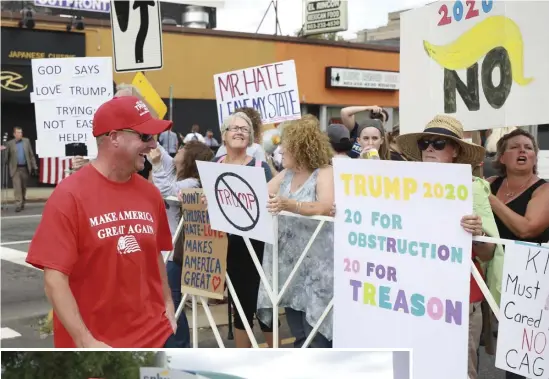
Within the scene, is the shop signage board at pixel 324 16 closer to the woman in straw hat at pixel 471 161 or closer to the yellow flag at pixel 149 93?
the yellow flag at pixel 149 93

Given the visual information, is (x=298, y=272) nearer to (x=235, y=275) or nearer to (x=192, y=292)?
(x=235, y=275)

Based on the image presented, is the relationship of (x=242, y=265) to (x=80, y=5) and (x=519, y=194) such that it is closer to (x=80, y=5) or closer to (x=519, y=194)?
(x=519, y=194)

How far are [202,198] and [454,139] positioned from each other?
78.8 inches

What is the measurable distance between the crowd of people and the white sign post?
3.64 ft

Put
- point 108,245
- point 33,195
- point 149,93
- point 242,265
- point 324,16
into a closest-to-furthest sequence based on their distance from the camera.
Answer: point 108,245
point 242,265
point 149,93
point 33,195
point 324,16

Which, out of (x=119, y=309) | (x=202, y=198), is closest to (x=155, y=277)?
(x=119, y=309)

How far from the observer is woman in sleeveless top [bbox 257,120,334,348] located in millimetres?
4574

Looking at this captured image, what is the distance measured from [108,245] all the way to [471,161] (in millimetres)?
2055

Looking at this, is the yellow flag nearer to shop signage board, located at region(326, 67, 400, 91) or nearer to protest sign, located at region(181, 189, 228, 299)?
protest sign, located at region(181, 189, 228, 299)

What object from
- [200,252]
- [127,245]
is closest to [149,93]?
[200,252]

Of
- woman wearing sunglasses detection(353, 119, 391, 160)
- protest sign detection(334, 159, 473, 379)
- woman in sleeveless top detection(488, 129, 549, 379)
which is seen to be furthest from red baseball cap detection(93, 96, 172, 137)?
woman wearing sunglasses detection(353, 119, 391, 160)

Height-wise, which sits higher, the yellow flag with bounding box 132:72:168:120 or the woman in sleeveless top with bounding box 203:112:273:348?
the yellow flag with bounding box 132:72:168:120

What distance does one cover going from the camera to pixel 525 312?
335 centimetres

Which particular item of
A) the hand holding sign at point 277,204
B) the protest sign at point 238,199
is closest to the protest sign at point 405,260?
the hand holding sign at point 277,204
